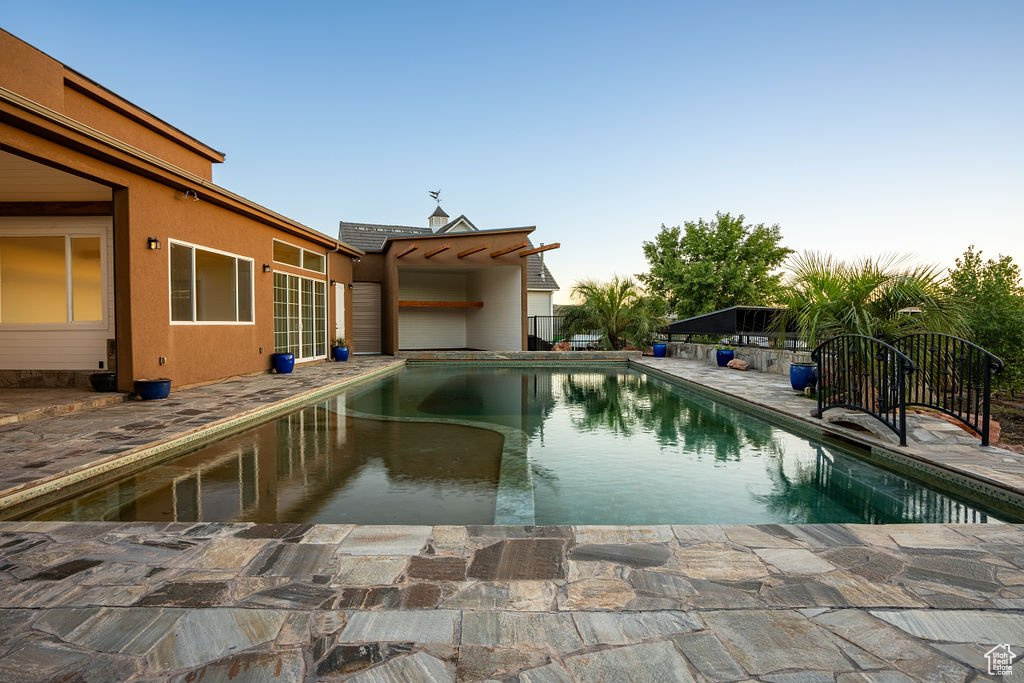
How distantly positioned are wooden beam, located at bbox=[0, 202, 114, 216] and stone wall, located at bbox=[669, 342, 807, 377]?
1175 cm

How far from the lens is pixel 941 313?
6.06 meters

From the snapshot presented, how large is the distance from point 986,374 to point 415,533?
473cm

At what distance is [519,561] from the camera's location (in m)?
2.35

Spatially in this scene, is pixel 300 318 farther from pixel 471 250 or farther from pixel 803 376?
pixel 803 376

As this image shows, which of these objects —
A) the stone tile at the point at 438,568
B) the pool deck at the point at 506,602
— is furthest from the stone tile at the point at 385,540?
the stone tile at the point at 438,568

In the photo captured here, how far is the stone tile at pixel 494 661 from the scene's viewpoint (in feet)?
5.19

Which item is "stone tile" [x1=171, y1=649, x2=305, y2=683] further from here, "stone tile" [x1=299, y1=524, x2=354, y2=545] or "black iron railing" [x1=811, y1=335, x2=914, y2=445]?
"black iron railing" [x1=811, y1=335, x2=914, y2=445]

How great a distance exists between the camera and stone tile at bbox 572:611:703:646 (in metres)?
1.78

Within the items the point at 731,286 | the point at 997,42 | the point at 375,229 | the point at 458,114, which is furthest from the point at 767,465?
the point at 731,286

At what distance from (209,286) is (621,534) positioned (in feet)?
28.6

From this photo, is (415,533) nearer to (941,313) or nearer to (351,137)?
(941,313)

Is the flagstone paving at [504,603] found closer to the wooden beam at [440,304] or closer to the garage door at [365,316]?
the wooden beam at [440,304]

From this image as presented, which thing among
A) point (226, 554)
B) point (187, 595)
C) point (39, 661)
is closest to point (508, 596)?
point (187, 595)

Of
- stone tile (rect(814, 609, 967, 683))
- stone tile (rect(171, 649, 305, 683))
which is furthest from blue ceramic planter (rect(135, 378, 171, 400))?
stone tile (rect(814, 609, 967, 683))
